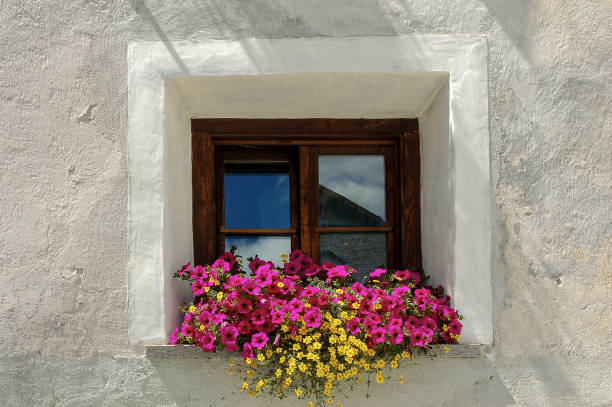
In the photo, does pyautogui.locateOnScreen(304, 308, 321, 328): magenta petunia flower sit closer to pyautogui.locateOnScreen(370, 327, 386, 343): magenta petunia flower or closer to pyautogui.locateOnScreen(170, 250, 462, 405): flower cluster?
pyautogui.locateOnScreen(170, 250, 462, 405): flower cluster

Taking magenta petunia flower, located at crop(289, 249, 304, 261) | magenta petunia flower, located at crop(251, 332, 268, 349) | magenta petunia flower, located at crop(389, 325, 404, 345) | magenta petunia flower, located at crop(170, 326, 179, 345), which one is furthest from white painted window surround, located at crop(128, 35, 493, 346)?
magenta petunia flower, located at crop(289, 249, 304, 261)

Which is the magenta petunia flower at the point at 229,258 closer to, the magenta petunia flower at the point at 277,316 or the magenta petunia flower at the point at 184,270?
the magenta petunia flower at the point at 184,270

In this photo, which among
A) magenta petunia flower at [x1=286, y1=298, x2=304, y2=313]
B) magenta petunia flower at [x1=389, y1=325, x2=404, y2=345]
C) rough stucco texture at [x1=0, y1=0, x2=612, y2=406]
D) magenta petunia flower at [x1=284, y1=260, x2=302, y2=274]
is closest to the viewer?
magenta petunia flower at [x1=389, y1=325, x2=404, y2=345]

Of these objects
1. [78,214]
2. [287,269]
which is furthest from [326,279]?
[78,214]

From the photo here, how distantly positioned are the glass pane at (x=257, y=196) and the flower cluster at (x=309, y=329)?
0.59 metres

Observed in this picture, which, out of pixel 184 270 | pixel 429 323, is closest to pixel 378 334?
pixel 429 323

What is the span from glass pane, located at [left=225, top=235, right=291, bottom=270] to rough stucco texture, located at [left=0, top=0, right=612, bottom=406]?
70 centimetres

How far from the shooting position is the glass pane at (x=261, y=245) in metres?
2.96

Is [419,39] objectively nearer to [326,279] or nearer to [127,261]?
[326,279]

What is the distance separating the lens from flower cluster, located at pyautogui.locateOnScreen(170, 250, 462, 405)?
224 cm

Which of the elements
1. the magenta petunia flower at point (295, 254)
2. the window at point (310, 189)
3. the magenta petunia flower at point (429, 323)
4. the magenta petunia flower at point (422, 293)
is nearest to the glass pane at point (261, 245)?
the window at point (310, 189)

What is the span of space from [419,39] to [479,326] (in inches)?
54.3

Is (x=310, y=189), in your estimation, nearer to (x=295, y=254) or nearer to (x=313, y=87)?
(x=295, y=254)

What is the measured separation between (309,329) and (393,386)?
510mm
